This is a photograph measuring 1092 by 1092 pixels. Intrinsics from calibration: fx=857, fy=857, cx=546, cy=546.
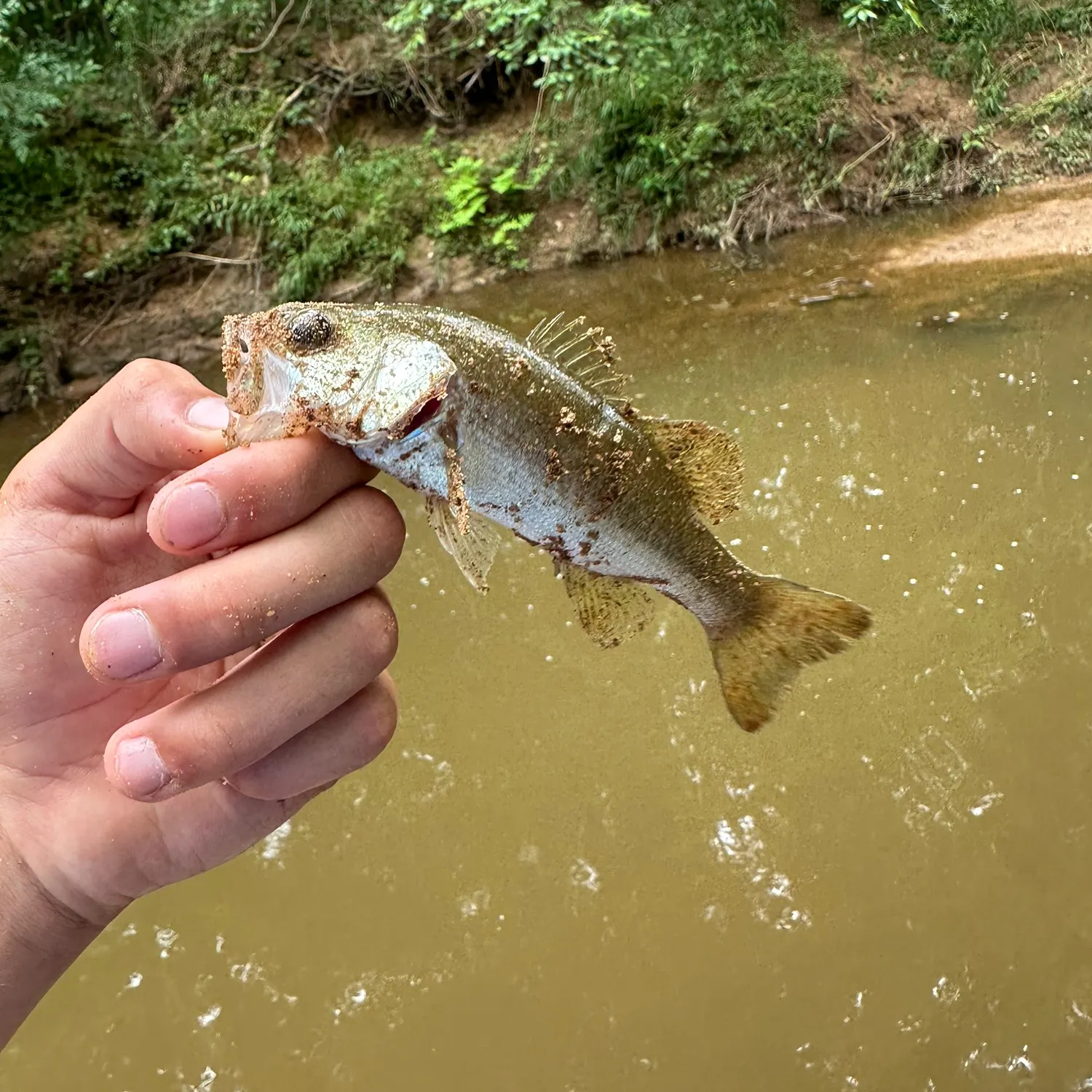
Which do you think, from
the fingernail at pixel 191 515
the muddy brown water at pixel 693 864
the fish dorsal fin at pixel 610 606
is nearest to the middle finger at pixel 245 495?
the fingernail at pixel 191 515

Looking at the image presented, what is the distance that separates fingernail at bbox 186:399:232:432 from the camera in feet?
4.86

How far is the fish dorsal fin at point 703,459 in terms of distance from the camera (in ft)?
5.56

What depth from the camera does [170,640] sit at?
130 centimetres

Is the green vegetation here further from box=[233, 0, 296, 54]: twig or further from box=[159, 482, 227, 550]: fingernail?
box=[159, 482, 227, 550]: fingernail

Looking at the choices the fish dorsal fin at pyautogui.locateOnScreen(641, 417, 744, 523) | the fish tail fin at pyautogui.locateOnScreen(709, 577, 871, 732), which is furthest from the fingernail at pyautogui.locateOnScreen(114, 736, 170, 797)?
the fish tail fin at pyautogui.locateOnScreen(709, 577, 871, 732)

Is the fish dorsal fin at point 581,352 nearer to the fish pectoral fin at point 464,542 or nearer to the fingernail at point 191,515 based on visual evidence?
the fish pectoral fin at point 464,542

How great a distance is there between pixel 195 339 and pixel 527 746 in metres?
6.38

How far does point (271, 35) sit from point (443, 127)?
2162 millimetres

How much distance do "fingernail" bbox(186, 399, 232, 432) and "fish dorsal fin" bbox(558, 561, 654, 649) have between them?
29.0 inches

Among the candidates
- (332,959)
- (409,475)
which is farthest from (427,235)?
(409,475)

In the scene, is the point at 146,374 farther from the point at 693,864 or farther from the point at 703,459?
the point at 693,864

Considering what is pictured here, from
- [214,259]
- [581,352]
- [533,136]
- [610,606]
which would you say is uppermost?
[581,352]

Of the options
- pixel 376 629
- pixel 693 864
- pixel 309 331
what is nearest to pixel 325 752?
pixel 376 629

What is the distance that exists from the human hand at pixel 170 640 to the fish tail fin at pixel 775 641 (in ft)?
2.70
